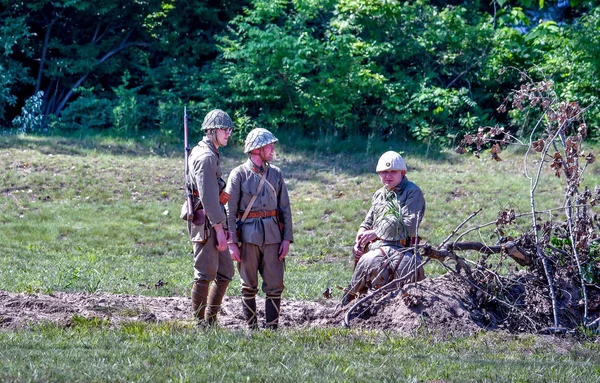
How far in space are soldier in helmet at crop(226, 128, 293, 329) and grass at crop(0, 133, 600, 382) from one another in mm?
802

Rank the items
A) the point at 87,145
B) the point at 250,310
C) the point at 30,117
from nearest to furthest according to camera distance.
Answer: the point at 250,310, the point at 87,145, the point at 30,117

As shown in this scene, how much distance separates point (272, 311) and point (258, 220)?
2.95ft

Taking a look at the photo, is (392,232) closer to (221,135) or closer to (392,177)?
(392,177)

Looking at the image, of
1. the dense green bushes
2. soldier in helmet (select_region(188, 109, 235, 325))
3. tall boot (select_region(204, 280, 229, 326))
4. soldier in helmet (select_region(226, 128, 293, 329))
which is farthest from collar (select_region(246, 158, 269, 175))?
the dense green bushes

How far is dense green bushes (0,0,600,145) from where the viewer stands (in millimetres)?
22719

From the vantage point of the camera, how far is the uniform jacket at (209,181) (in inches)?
316

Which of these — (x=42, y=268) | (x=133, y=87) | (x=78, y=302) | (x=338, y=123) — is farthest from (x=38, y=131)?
(x=78, y=302)

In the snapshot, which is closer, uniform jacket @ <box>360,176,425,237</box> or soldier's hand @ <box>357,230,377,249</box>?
uniform jacket @ <box>360,176,425,237</box>

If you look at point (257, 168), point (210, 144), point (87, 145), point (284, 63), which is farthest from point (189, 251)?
point (284, 63)

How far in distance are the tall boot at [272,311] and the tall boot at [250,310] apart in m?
0.11

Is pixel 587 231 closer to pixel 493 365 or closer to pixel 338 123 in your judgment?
pixel 493 365

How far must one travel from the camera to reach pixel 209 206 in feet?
26.3

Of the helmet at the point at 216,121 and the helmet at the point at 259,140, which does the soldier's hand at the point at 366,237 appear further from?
the helmet at the point at 216,121

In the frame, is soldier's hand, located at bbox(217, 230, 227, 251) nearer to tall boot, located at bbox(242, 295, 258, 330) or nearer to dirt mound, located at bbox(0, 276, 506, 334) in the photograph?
tall boot, located at bbox(242, 295, 258, 330)
